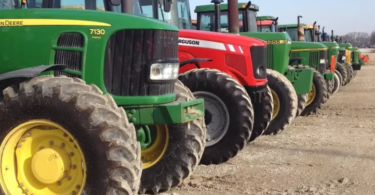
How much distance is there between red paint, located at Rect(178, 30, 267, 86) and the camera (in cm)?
721

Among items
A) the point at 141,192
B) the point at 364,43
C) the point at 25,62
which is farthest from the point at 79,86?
the point at 364,43

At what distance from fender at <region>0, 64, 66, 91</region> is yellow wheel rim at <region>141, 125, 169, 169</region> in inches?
53.8

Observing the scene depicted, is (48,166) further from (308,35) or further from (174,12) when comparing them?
(308,35)

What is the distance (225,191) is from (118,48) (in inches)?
74.3

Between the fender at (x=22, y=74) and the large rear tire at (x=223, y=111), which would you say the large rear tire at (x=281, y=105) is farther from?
the fender at (x=22, y=74)

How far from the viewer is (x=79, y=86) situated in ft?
12.8

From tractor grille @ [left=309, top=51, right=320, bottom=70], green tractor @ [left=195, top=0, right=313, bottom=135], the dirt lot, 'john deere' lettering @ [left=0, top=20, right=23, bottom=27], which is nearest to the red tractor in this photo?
the dirt lot

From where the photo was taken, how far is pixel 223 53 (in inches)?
289

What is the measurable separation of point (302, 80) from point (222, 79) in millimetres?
4137

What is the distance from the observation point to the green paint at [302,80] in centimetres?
1045

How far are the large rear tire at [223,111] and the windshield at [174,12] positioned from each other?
2.65ft

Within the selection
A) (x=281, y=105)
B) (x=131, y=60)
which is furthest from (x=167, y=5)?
(x=281, y=105)

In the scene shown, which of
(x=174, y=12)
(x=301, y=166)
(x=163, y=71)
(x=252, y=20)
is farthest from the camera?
(x=252, y=20)

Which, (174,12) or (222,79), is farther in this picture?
(174,12)
